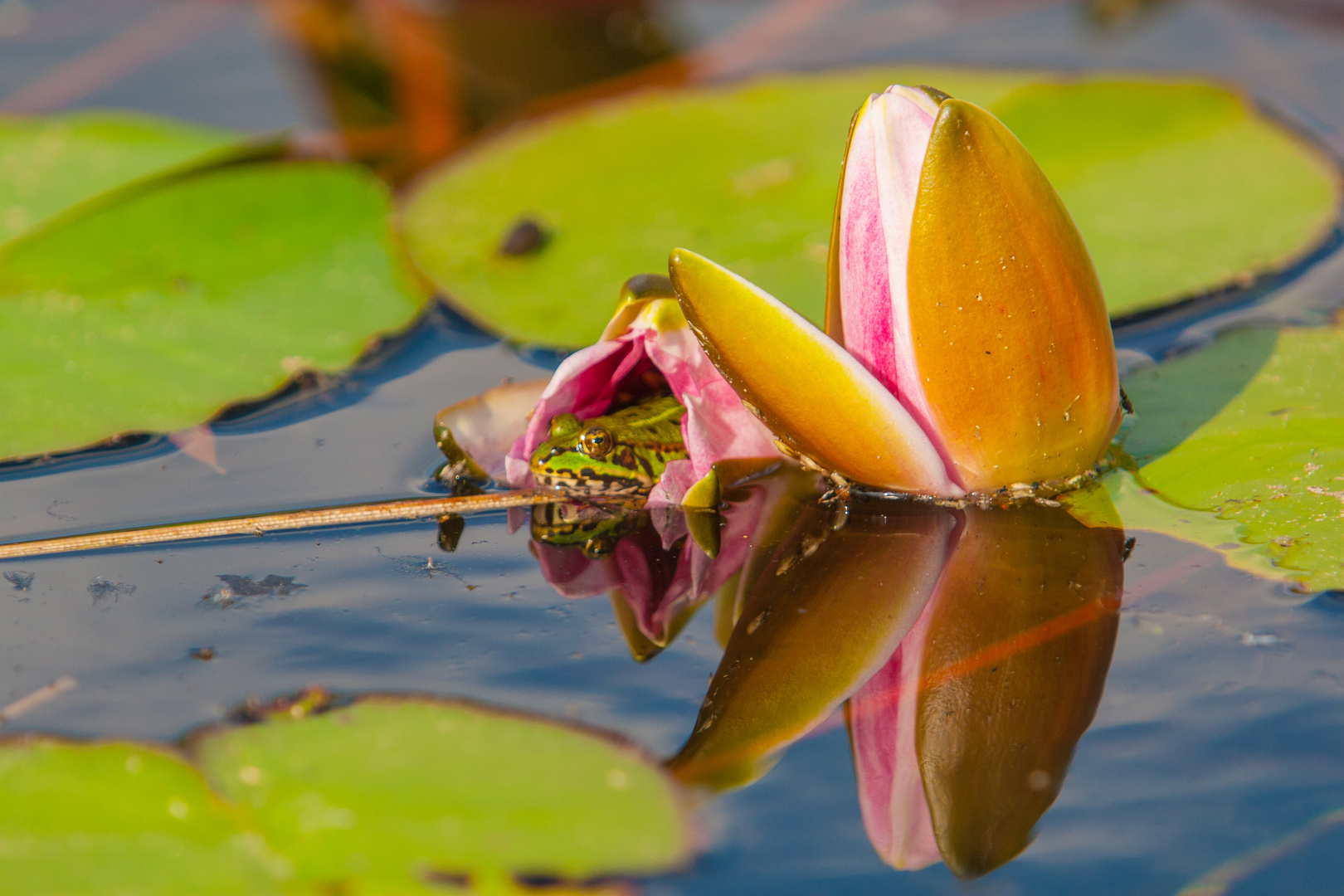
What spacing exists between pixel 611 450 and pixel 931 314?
1.89ft

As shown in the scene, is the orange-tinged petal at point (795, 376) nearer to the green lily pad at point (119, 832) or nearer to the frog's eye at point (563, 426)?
the frog's eye at point (563, 426)

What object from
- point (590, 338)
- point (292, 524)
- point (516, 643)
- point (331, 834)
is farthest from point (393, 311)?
point (331, 834)

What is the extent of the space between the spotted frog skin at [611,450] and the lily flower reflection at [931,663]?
0.27 m

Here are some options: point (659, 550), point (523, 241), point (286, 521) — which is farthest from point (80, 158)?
point (659, 550)

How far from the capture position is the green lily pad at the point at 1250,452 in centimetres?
163

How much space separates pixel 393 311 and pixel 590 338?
53 centimetres

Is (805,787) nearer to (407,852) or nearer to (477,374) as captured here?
(407,852)

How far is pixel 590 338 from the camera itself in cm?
240

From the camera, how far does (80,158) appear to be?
306 cm

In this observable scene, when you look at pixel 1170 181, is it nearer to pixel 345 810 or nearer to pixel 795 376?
pixel 795 376

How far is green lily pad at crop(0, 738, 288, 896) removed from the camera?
119 cm

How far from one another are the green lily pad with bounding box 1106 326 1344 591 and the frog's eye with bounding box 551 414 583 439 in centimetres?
91

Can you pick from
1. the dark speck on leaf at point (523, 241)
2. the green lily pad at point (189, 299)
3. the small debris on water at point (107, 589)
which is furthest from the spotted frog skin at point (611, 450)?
the dark speck on leaf at point (523, 241)

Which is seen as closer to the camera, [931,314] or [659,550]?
[931,314]
